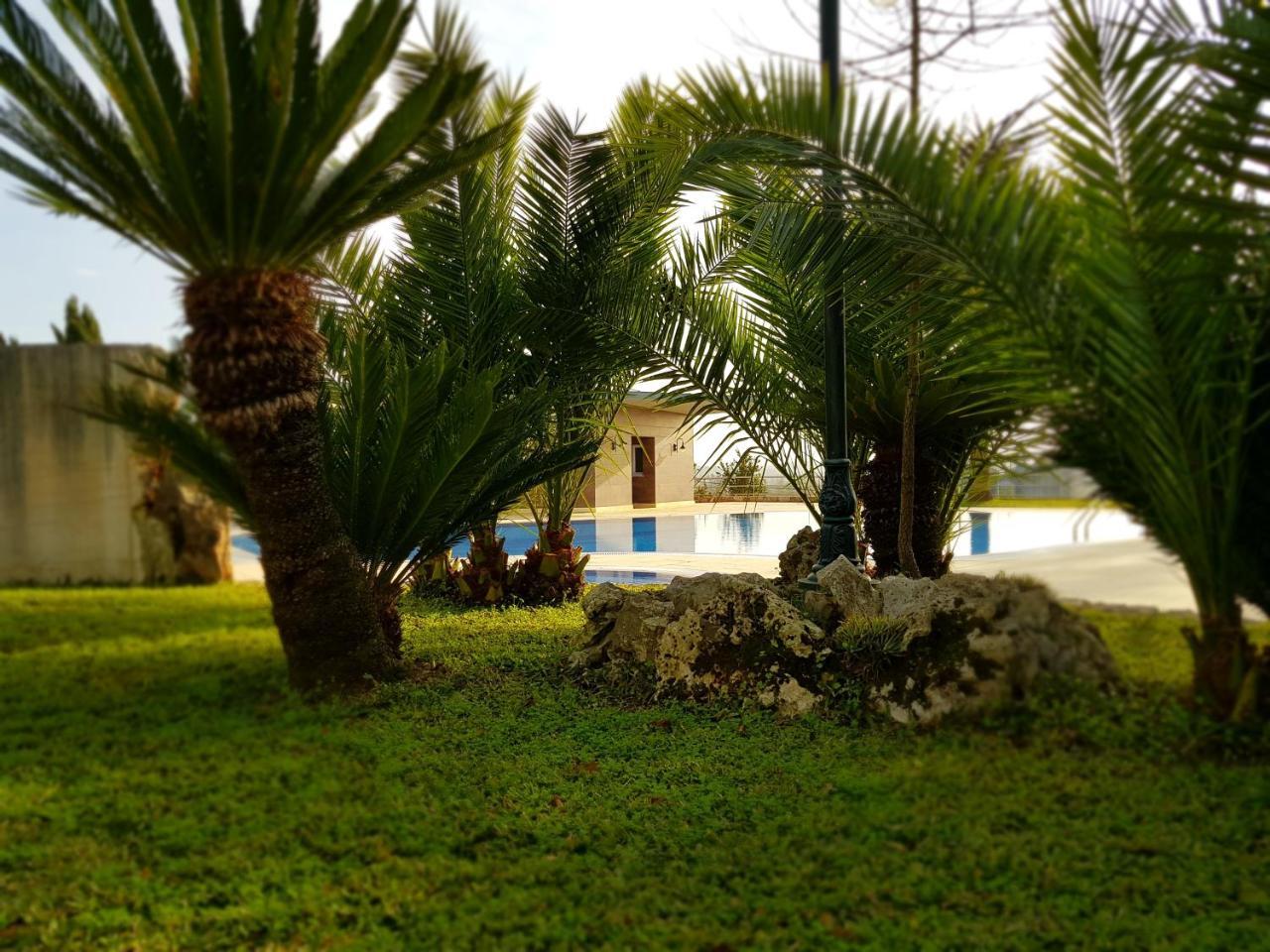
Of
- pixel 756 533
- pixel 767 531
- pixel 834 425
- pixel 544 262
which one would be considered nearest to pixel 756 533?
pixel 756 533

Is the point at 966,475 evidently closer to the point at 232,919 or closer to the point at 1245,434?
the point at 1245,434

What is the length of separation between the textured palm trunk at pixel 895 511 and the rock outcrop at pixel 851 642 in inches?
54.2

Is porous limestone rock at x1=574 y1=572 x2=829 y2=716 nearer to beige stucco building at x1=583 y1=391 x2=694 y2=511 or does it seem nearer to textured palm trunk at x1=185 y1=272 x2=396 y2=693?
textured palm trunk at x1=185 y1=272 x2=396 y2=693

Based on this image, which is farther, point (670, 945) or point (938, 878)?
point (938, 878)

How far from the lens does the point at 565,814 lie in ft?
10.8

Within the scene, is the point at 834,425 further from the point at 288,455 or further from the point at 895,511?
the point at 288,455

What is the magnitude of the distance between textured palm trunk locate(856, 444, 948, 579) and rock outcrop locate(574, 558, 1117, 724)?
4.52ft

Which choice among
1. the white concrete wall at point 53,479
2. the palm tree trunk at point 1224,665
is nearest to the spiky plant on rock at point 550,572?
the white concrete wall at point 53,479

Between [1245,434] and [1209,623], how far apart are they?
0.66 meters

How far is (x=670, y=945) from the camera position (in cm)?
243

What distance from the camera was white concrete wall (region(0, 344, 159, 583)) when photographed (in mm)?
3686

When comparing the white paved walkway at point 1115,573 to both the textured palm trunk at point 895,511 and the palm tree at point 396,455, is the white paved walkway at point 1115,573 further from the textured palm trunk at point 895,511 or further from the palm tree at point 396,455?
the palm tree at point 396,455

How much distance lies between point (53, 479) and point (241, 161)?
5.10ft

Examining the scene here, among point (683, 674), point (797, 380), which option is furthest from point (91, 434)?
point (797, 380)
